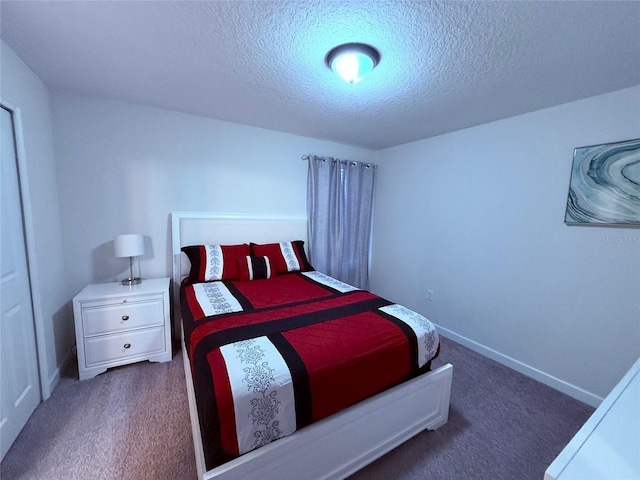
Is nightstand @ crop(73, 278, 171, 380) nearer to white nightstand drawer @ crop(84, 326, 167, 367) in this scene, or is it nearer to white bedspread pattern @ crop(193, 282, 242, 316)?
white nightstand drawer @ crop(84, 326, 167, 367)

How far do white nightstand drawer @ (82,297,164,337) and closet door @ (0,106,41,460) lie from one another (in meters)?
0.30

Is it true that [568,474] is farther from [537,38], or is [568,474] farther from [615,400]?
[537,38]

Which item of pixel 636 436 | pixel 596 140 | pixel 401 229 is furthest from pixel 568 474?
pixel 401 229

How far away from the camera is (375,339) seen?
139 cm

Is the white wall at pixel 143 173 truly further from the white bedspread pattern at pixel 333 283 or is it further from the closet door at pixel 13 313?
the white bedspread pattern at pixel 333 283

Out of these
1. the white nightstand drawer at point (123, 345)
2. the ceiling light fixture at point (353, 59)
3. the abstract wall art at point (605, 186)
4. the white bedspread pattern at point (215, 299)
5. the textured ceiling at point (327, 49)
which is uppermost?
the textured ceiling at point (327, 49)

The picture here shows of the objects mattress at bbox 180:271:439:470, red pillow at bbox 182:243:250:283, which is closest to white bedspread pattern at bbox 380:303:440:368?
mattress at bbox 180:271:439:470

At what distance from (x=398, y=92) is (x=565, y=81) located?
1.02m

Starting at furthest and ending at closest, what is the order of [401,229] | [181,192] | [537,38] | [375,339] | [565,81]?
[401,229] → [181,192] → [565,81] → [375,339] → [537,38]

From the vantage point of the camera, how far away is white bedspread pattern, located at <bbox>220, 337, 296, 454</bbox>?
3.36 feet

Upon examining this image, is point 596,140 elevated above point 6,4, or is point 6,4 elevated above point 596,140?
point 6,4

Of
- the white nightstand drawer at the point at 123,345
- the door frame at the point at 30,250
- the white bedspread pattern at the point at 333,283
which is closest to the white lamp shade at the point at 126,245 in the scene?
the door frame at the point at 30,250

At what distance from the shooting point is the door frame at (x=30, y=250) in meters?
1.54

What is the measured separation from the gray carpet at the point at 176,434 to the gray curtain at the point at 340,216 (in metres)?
1.80
